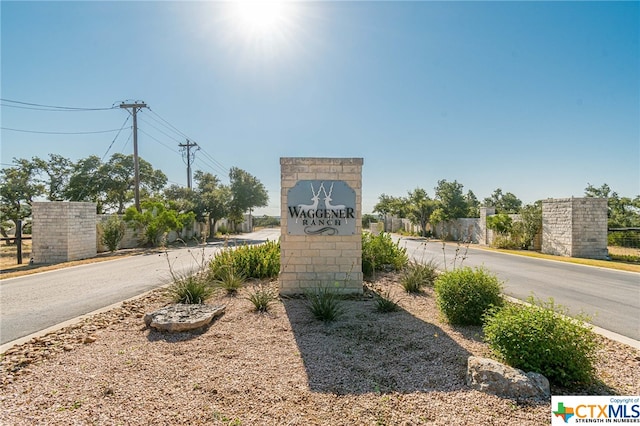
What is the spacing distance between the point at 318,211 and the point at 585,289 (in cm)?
627

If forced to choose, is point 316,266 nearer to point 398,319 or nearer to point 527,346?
point 398,319

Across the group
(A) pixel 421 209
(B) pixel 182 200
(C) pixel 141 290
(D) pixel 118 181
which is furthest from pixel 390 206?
(C) pixel 141 290

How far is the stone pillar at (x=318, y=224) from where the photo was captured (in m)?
6.36

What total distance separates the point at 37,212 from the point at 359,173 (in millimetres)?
12971

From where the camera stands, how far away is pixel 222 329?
4.32m

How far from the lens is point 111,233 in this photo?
594 inches

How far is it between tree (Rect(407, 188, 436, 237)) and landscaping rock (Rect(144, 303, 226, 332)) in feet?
80.0

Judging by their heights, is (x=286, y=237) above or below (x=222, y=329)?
above

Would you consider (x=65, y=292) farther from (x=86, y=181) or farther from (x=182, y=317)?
(x=86, y=181)

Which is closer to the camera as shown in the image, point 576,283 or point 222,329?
point 222,329

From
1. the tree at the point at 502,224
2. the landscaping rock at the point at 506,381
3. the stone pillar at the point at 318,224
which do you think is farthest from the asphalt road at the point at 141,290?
the tree at the point at 502,224

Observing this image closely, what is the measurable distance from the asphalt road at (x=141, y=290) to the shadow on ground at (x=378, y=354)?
181cm

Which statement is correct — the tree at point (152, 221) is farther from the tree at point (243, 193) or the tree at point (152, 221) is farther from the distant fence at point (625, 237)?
the distant fence at point (625, 237)

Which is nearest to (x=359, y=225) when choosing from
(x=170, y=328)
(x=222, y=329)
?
(x=222, y=329)
